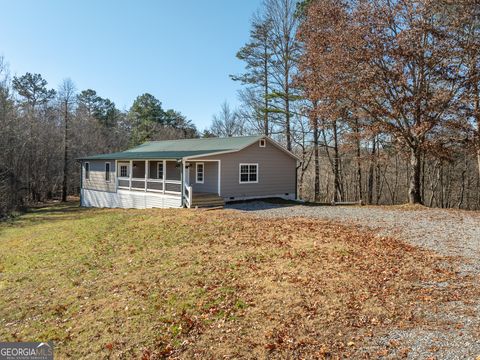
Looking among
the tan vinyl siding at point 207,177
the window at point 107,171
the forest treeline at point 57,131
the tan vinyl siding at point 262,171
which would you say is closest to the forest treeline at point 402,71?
the tan vinyl siding at point 262,171

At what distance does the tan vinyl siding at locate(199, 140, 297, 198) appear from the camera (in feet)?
61.9

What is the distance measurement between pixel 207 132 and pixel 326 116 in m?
32.0

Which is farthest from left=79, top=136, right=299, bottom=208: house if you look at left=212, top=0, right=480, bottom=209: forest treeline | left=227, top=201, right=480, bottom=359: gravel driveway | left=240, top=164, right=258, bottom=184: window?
left=212, top=0, right=480, bottom=209: forest treeline

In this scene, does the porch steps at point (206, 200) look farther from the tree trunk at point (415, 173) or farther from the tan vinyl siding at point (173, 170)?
the tree trunk at point (415, 173)

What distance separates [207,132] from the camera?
49.4 metres

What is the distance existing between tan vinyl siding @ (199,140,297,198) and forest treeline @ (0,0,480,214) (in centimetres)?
349

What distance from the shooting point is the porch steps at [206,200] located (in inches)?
685

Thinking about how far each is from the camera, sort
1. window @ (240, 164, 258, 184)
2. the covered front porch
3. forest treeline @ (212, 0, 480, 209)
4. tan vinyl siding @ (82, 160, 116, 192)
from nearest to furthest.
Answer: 1. forest treeline @ (212, 0, 480, 209)
2. the covered front porch
3. window @ (240, 164, 258, 184)
4. tan vinyl siding @ (82, 160, 116, 192)

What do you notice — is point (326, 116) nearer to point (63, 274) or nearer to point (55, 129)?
point (63, 274)

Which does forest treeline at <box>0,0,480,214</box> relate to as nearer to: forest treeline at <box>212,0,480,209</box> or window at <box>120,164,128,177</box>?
forest treeline at <box>212,0,480,209</box>

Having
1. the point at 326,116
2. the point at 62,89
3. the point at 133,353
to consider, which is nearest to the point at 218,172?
the point at 326,116

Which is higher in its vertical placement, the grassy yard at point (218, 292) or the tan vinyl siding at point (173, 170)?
the tan vinyl siding at point (173, 170)

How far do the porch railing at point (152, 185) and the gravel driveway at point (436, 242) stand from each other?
129 inches

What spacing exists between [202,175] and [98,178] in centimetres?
952
